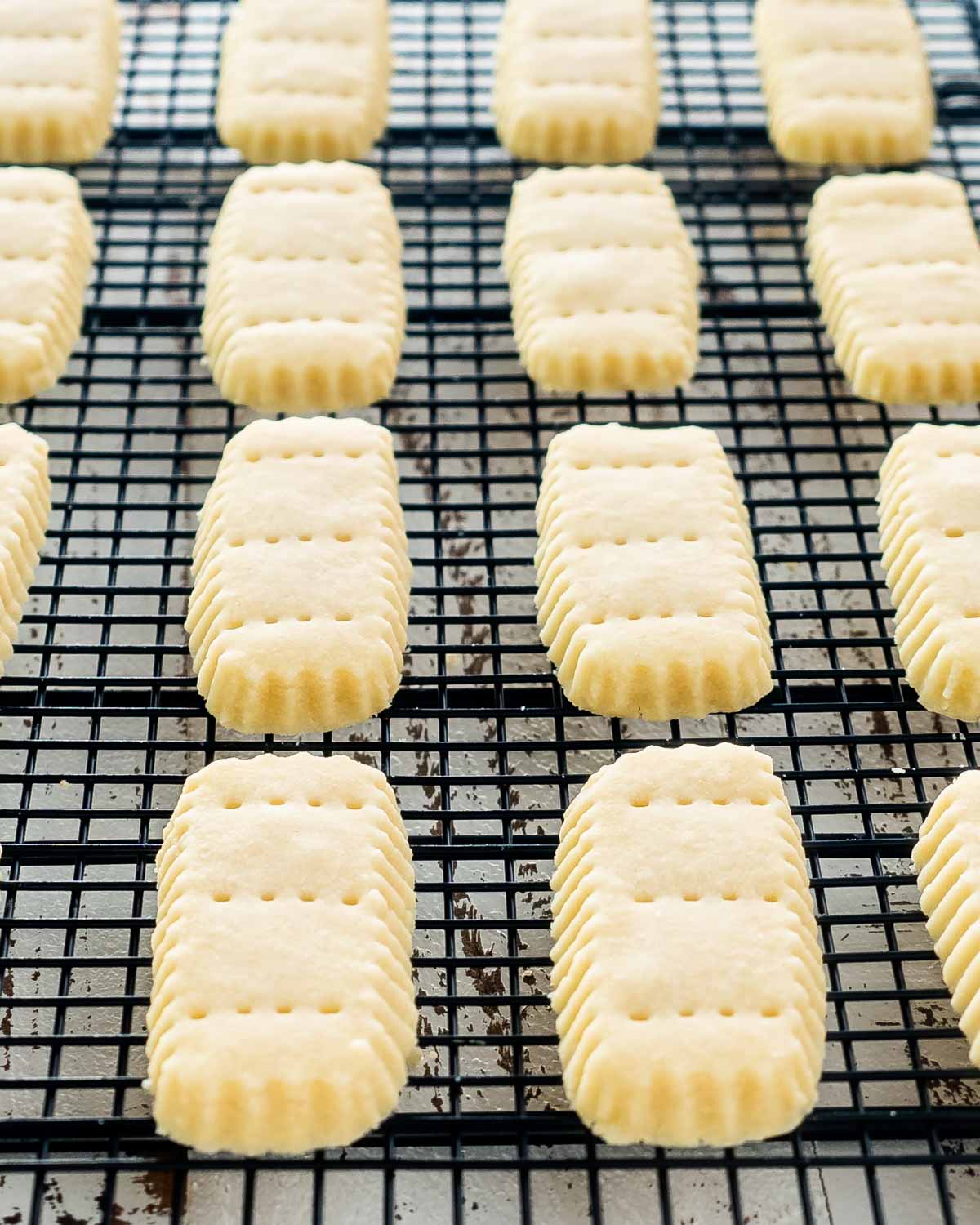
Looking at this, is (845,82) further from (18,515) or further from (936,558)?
(18,515)

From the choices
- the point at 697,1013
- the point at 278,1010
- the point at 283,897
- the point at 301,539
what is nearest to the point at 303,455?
the point at 301,539

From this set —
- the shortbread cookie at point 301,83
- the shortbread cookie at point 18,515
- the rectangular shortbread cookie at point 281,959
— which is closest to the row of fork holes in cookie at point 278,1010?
the rectangular shortbread cookie at point 281,959

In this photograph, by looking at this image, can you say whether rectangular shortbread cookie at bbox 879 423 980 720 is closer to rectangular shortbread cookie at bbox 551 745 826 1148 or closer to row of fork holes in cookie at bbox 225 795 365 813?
rectangular shortbread cookie at bbox 551 745 826 1148

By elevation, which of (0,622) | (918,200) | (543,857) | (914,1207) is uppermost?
(918,200)

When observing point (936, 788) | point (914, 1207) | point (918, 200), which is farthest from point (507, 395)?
point (914, 1207)

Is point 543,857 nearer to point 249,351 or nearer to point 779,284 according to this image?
point 249,351
